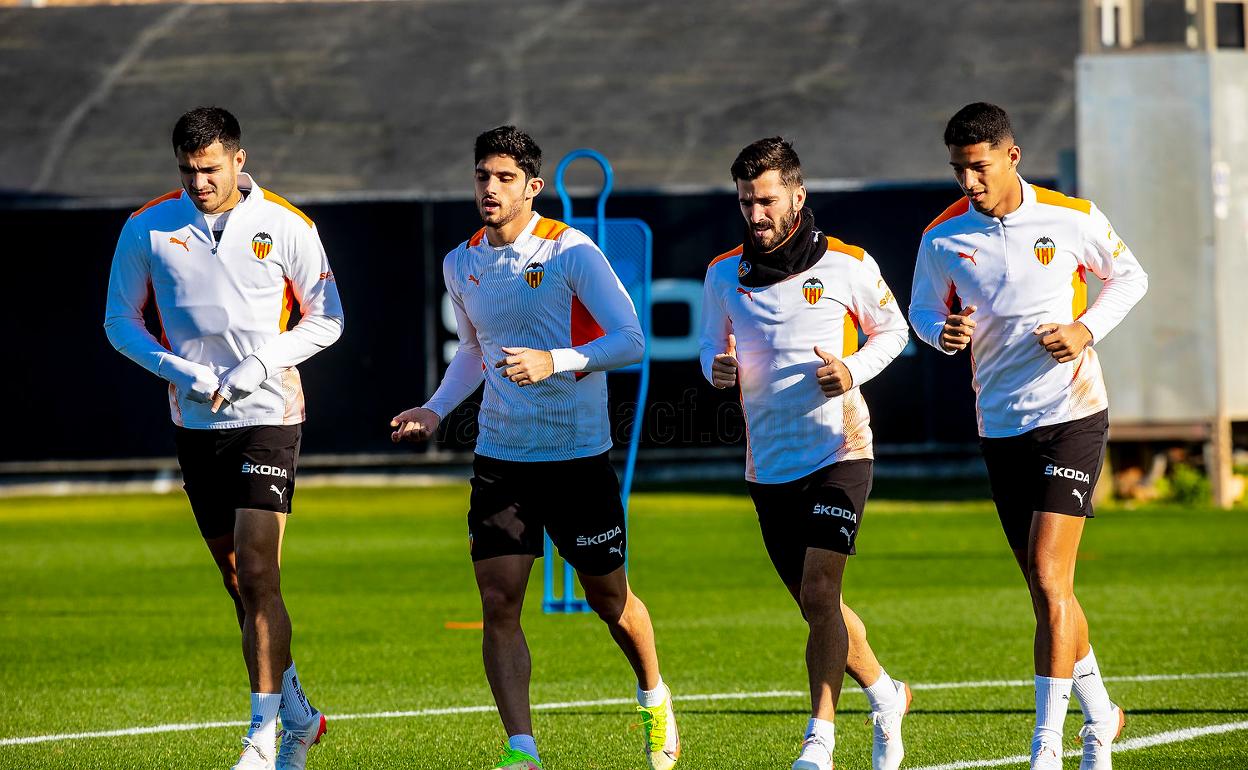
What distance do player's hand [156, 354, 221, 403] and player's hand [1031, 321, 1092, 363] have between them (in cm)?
316

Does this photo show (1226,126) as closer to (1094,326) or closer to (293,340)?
(1094,326)

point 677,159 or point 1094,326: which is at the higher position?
point 677,159

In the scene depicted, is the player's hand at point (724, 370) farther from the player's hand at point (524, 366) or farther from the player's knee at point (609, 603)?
the player's knee at point (609, 603)

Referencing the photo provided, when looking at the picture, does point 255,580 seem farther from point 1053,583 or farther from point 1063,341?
point 1063,341

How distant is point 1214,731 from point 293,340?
4.28 m

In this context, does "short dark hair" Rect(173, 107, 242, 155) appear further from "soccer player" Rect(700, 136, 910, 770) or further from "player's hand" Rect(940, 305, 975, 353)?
"player's hand" Rect(940, 305, 975, 353)

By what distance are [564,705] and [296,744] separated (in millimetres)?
2054

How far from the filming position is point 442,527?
60.4ft

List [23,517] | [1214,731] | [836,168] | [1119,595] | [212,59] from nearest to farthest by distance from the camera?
1. [1214,731]
2. [1119,595]
3. [23,517]
4. [836,168]
5. [212,59]

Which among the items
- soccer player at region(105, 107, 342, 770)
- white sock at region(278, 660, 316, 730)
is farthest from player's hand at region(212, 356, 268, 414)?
white sock at region(278, 660, 316, 730)

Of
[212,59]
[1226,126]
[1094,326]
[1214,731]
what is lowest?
[1214,731]

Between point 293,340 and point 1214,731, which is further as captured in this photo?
point 1214,731

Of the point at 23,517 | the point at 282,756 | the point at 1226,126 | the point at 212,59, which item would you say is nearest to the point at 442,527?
the point at 23,517

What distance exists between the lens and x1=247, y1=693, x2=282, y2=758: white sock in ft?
22.2
